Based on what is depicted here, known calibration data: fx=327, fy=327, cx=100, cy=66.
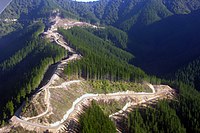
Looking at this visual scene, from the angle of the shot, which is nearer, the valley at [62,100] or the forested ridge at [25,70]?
the valley at [62,100]

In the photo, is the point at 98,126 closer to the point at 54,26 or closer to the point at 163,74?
the point at 163,74

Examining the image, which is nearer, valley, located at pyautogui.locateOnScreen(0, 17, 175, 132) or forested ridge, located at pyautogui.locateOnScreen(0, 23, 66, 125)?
valley, located at pyautogui.locateOnScreen(0, 17, 175, 132)

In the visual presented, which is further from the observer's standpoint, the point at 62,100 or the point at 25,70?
the point at 25,70

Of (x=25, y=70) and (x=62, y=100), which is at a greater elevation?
(x=25, y=70)

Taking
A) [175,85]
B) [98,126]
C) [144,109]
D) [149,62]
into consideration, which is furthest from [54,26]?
[98,126]

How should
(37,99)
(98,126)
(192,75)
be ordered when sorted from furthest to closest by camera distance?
(192,75) < (37,99) < (98,126)

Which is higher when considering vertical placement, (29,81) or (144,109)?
(29,81)

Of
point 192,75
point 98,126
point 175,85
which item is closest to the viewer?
point 98,126

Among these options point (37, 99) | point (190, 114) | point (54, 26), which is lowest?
point (190, 114)

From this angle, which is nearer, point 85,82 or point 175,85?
point 85,82

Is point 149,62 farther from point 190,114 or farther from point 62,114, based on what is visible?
point 62,114
